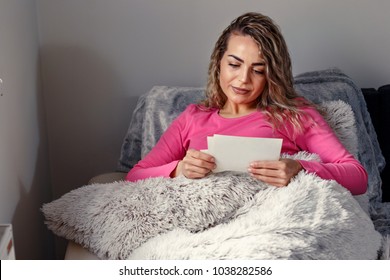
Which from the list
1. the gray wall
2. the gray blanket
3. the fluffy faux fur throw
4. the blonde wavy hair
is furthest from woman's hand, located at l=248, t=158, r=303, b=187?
the gray wall

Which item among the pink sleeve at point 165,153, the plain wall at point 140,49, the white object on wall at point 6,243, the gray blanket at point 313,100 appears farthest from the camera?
the plain wall at point 140,49

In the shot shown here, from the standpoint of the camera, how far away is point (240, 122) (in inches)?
58.7

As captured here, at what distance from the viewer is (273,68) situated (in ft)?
4.68

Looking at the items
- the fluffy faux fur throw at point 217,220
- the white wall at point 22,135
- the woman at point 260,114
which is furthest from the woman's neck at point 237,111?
the white wall at point 22,135

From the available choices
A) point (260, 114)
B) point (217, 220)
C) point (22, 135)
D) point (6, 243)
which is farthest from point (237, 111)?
point (6, 243)

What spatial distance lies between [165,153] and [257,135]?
0.24 metres

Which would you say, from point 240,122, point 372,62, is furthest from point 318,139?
point 372,62

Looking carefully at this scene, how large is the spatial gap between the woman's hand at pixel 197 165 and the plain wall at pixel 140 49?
0.63m

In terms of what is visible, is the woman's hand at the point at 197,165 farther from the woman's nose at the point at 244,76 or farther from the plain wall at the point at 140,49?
the plain wall at the point at 140,49

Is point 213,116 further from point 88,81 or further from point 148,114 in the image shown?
point 88,81

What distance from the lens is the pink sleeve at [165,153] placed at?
1.48 m

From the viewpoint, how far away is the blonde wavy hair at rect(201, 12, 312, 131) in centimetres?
143

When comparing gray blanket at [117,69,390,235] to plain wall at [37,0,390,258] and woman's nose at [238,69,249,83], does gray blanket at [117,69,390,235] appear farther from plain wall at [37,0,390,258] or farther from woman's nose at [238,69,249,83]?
woman's nose at [238,69,249,83]

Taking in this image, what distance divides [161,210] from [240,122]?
1.16ft
